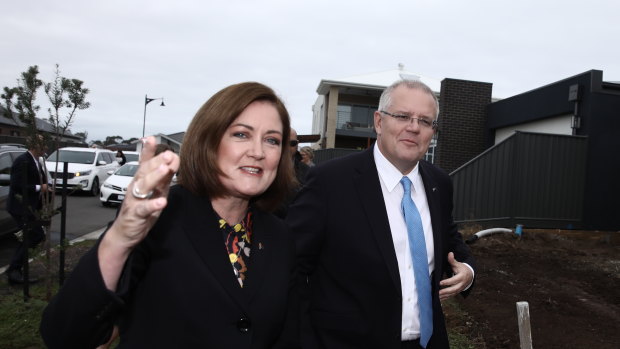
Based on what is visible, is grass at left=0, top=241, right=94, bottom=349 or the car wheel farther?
the car wheel

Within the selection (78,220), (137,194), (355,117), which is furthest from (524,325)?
(355,117)

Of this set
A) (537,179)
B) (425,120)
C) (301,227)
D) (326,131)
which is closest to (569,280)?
(537,179)

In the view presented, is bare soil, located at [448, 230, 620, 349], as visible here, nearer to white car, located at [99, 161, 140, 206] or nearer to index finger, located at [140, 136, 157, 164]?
index finger, located at [140, 136, 157, 164]

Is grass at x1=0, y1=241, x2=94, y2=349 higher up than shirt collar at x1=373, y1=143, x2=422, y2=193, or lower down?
lower down

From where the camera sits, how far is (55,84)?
543cm

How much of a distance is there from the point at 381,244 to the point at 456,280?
57 centimetres

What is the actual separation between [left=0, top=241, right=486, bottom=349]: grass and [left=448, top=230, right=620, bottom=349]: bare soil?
0.12ft

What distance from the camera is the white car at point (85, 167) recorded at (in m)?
17.1

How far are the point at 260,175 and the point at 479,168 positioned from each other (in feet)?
35.6

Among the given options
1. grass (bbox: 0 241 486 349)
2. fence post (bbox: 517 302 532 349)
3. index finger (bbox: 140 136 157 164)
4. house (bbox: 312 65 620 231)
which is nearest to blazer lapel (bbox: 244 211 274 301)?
index finger (bbox: 140 136 157 164)

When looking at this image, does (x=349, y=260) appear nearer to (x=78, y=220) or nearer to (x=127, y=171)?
(x=78, y=220)

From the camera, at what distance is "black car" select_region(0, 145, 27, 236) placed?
8.19m

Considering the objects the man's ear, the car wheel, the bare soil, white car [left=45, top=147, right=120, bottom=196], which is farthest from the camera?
the car wheel

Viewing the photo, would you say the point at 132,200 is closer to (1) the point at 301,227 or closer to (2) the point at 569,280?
(1) the point at 301,227
